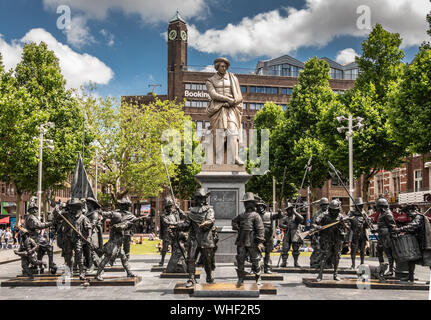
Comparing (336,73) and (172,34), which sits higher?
(172,34)

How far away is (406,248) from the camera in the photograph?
12.2 metres

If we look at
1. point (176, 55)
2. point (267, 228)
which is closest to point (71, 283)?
point (267, 228)

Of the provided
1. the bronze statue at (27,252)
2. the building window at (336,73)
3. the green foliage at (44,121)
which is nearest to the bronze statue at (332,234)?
the bronze statue at (27,252)

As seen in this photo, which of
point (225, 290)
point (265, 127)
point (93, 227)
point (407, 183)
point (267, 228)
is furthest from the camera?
point (265, 127)

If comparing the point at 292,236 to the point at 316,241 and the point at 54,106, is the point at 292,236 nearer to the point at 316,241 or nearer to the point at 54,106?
the point at 316,241

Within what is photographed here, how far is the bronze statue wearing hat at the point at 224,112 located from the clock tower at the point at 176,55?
5308 centimetres

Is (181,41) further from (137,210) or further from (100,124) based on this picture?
(100,124)

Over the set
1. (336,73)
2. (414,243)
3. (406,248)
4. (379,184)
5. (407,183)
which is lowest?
(406,248)

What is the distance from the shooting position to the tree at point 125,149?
→ 37.0 meters

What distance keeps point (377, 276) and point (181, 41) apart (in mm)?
63075

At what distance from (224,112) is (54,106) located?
21.1 meters

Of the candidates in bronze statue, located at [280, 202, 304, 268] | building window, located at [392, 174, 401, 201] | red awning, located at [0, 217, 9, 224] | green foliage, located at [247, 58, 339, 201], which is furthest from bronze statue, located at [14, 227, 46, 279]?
building window, located at [392, 174, 401, 201]

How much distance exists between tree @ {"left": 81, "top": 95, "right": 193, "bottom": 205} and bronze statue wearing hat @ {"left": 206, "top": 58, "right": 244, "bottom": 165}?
2125 cm
